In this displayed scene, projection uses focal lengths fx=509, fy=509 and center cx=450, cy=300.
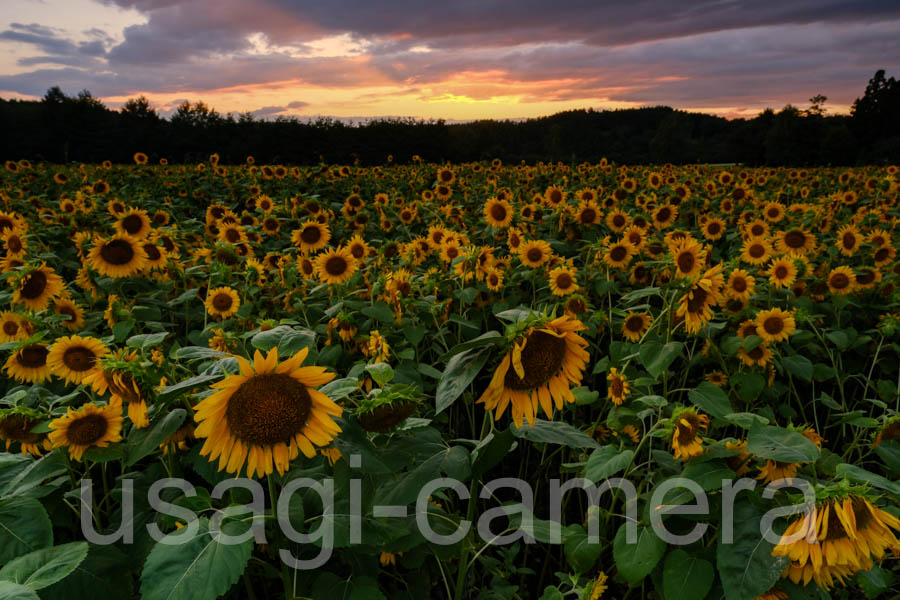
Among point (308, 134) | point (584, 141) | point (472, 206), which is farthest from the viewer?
point (308, 134)

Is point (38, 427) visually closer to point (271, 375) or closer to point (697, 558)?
point (271, 375)

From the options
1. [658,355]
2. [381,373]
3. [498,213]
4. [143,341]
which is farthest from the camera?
[498,213]

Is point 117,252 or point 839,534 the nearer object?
point 839,534

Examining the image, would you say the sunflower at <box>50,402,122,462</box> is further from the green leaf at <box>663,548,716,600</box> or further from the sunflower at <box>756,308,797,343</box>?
the sunflower at <box>756,308,797,343</box>

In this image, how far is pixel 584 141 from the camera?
18.2 metres

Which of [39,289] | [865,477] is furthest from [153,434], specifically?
[39,289]

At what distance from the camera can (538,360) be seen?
137 cm

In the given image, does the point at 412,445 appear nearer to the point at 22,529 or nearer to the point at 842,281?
the point at 22,529

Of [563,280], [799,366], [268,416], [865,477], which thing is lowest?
[799,366]

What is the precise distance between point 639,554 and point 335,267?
9.33 feet

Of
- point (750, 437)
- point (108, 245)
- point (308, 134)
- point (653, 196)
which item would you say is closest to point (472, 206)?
point (653, 196)

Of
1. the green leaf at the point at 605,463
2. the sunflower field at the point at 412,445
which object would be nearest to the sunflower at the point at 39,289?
the sunflower field at the point at 412,445

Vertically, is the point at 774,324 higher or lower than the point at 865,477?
lower

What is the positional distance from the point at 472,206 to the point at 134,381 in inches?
257
